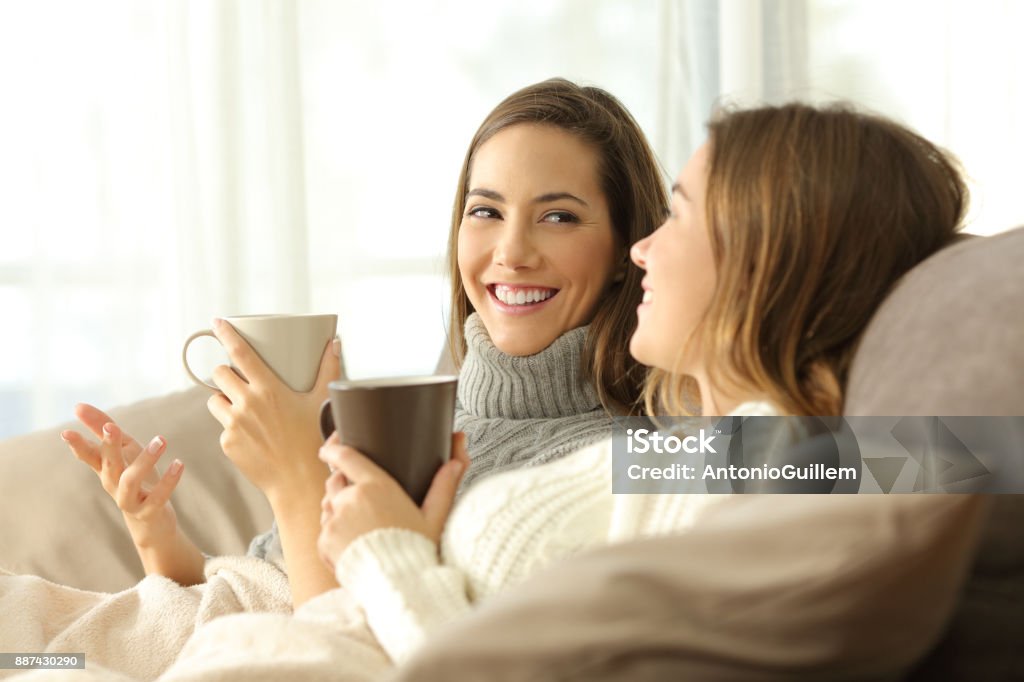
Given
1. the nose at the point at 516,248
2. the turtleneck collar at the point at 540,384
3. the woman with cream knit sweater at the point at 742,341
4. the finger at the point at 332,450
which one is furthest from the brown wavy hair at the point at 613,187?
the finger at the point at 332,450

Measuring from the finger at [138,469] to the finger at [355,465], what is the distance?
44cm

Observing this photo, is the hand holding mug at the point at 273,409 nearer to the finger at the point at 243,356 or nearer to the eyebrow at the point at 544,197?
the finger at the point at 243,356

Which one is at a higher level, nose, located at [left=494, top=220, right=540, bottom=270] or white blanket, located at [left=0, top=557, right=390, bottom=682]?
nose, located at [left=494, top=220, right=540, bottom=270]

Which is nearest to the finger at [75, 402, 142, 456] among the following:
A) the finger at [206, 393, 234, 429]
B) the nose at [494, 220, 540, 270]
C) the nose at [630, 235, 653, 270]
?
the finger at [206, 393, 234, 429]

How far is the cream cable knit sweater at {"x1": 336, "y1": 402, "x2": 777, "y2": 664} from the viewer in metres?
0.89

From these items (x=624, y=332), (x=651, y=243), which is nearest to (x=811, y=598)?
(x=651, y=243)

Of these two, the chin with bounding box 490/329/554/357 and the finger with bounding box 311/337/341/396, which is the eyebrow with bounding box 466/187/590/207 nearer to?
the chin with bounding box 490/329/554/357

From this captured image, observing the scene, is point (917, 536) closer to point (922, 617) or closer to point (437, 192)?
point (922, 617)

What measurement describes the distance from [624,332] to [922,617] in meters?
0.88

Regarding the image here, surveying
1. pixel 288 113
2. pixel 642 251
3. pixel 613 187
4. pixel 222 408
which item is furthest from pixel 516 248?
pixel 288 113

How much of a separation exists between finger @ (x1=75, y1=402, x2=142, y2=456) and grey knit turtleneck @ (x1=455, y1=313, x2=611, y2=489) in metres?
0.45

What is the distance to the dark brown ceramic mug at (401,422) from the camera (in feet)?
2.99

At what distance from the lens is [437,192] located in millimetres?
Answer: 2932

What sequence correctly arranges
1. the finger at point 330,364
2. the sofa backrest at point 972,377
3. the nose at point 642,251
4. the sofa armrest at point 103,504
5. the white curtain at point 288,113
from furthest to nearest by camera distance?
1. the white curtain at point 288,113
2. the sofa armrest at point 103,504
3. the finger at point 330,364
4. the nose at point 642,251
5. the sofa backrest at point 972,377
